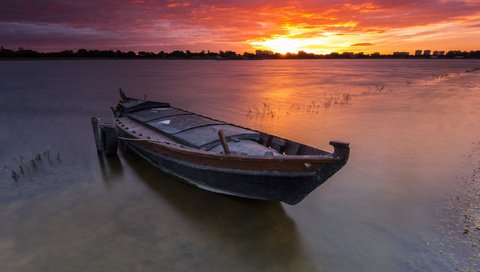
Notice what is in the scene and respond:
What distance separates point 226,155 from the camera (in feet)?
22.9

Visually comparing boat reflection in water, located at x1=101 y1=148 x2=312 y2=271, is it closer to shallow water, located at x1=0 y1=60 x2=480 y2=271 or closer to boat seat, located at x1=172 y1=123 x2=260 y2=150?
shallow water, located at x1=0 y1=60 x2=480 y2=271

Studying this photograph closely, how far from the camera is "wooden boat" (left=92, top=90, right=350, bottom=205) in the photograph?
20.3ft

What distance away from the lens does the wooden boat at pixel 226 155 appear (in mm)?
6188

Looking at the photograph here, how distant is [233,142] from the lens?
28.6ft

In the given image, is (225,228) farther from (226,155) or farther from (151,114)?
(151,114)

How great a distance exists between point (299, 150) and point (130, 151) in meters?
8.37

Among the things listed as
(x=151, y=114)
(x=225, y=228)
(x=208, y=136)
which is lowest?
(x=225, y=228)

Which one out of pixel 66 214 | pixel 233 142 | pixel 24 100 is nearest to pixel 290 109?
pixel 233 142

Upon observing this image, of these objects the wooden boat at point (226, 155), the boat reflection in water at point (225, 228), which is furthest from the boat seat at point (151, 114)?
the boat reflection in water at point (225, 228)

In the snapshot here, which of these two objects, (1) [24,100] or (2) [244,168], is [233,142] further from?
(1) [24,100]

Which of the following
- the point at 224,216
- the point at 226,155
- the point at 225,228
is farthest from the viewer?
the point at 224,216

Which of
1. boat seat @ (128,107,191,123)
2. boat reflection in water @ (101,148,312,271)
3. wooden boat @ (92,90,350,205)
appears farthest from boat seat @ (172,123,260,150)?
boat seat @ (128,107,191,123)

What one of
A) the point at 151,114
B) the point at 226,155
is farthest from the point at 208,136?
the point at 151,114

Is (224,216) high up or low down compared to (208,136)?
down
